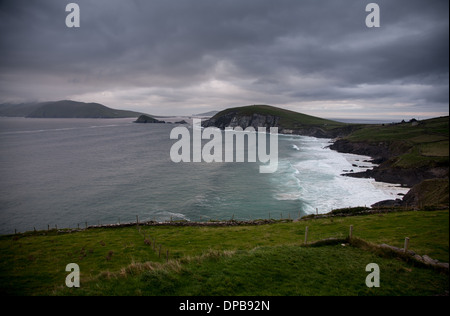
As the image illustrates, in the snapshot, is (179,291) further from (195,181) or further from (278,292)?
(195,181)

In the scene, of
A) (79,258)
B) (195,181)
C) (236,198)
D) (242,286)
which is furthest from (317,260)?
(195,181)

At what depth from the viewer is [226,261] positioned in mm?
17734

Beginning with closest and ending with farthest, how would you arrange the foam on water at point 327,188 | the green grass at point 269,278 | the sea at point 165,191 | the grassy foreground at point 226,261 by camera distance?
1. the green grass at point 269,278
2. the grassy foreground at point 226,261
3. the sea at point 165,191
4. the foam on water at point 327,188

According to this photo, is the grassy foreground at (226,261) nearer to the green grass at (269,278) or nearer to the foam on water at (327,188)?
the green grass at (269,278)

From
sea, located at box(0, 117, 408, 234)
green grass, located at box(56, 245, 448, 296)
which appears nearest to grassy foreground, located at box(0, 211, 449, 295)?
green grass, located at box(56, 245, 448, 296)

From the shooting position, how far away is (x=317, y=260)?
1836 centimetres

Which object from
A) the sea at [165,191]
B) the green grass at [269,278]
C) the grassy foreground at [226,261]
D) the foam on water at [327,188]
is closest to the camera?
the green grass at [269,278]

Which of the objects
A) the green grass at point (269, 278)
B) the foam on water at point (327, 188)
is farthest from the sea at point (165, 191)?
the green grass at point (269, 278)

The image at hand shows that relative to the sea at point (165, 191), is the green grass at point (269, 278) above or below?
above

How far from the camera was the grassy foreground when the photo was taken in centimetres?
1440

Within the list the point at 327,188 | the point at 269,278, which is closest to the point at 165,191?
the point at 327,188

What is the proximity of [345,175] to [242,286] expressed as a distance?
240ft

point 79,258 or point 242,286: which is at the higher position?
point 242,286

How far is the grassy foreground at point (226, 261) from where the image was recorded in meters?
14.4
